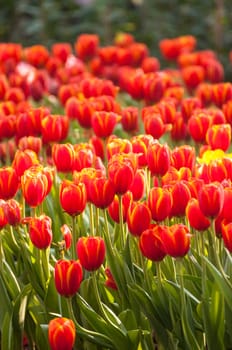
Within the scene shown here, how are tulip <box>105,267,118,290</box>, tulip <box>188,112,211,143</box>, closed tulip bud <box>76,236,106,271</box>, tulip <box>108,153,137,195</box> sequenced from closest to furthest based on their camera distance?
closed tulip bud <box>76,236,106,271</box> < tulip <box>108,153,137,195</box> < tulip <box>105,267,118,290</box> < tulip <box>188,112,211,143</box>

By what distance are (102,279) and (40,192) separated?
33 centimetres

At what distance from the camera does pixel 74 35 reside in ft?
30.0

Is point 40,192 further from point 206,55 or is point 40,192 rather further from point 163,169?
point 206,55

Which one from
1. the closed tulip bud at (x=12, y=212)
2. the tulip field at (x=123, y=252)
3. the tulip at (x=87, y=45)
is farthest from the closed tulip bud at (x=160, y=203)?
the tulip at (x=87, y=45)

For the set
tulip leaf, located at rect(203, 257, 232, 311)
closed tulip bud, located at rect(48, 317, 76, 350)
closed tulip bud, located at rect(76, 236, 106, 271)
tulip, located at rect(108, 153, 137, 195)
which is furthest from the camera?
tulip, located at rect(108, 153, 137, 195)

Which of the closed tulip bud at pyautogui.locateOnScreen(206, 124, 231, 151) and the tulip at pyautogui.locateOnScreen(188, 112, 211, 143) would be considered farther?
the tulip at pyautogui.locateOnScreen(188, 112, 211, 143)

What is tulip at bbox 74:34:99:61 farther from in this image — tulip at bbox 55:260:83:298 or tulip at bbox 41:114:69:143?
tulip at bbox 55:260:83:298

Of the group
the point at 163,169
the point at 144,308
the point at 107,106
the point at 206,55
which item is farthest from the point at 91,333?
the point at 206,55

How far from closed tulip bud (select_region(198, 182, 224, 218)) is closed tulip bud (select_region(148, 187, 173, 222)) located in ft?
0.46

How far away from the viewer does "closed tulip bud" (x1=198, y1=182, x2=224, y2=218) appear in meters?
2.36

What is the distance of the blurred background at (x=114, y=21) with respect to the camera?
8844 mm

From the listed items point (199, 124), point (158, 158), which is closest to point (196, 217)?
point (158, 158)

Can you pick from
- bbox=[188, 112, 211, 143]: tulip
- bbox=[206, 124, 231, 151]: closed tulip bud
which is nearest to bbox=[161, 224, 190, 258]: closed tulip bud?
bbox=[206, 124, 231, 151]: closed tulip bud

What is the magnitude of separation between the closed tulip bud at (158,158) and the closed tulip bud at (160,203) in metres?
0.24
